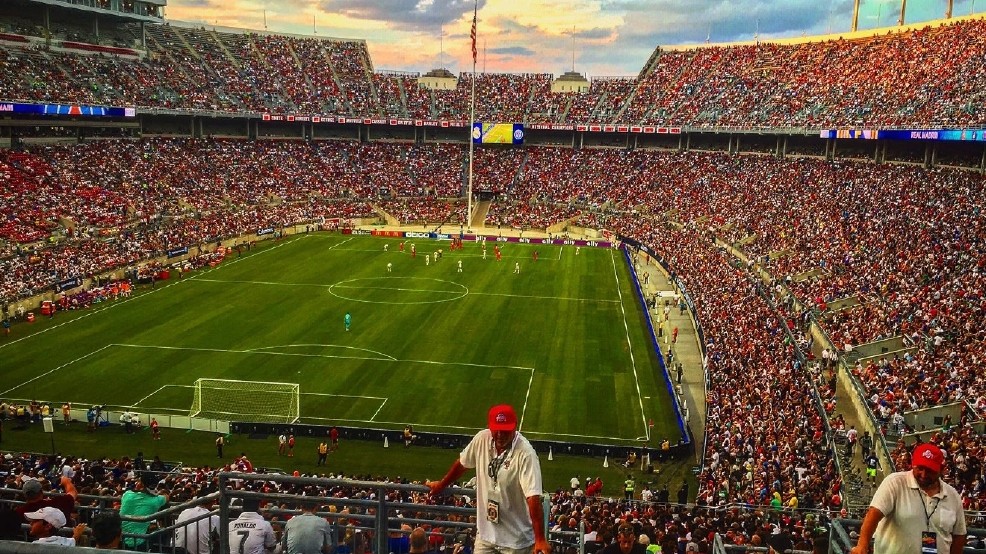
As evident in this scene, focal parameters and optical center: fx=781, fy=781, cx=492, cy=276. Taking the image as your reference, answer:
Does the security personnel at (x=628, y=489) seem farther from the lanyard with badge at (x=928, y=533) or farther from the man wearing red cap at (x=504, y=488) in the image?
the man wearing red cap at (x=504, y=488)

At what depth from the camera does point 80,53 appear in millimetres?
77000

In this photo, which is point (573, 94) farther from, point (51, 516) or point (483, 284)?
point (51, 516)

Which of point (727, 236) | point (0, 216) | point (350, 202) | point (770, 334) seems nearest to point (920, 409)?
point (770, 334)

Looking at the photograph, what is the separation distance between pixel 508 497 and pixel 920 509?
3563 millimetres

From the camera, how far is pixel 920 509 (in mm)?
6734

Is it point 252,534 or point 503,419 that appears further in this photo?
point 252,534

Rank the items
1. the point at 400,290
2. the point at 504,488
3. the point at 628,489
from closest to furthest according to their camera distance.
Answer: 1. the point at 504,488
2. the point at 628,489
3. the point at 400,290

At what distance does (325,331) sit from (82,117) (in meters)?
45.5

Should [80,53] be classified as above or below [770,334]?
above

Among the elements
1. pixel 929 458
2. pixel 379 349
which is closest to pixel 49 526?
pixel 929 458

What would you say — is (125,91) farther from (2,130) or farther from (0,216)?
(0,216)

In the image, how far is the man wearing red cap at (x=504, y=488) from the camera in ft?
21.1

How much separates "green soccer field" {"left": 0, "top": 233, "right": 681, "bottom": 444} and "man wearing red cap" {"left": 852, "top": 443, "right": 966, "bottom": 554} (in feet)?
70.5

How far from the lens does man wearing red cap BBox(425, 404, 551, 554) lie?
6.43 metres
